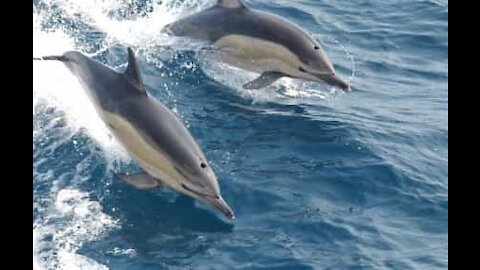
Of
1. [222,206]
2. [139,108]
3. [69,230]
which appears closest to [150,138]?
[139,108]

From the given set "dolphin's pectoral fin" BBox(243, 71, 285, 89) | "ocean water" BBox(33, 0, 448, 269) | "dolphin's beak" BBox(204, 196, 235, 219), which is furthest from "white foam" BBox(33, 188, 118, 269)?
"dolphin's pectoral fin" BBox(243, 71, 285, 89)

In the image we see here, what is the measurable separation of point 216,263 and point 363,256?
146 cm

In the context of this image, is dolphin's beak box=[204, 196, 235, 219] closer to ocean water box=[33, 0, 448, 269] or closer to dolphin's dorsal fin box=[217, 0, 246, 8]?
ocean water box=[33, 0, 448, 269]

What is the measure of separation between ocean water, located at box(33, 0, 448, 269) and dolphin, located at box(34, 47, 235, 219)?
1.63 feet

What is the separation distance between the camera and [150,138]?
8.00m

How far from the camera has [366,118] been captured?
11.7 meters

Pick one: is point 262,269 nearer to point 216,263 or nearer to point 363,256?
point 216,263

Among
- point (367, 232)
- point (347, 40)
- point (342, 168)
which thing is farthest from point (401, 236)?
point (347, 40)

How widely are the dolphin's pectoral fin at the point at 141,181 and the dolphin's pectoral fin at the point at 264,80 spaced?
3.41m

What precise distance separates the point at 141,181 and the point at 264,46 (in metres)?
3.81

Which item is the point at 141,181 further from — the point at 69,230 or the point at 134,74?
the point at 134,74

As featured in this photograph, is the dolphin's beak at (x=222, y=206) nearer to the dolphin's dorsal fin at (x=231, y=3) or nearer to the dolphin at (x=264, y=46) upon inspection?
the dolphin at (x=264, y=46)

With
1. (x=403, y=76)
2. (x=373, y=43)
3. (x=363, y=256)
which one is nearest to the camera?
(x=363, y=256)

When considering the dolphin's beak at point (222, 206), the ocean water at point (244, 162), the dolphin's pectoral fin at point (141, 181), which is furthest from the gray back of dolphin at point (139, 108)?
the ocean water at point (244, 162)
